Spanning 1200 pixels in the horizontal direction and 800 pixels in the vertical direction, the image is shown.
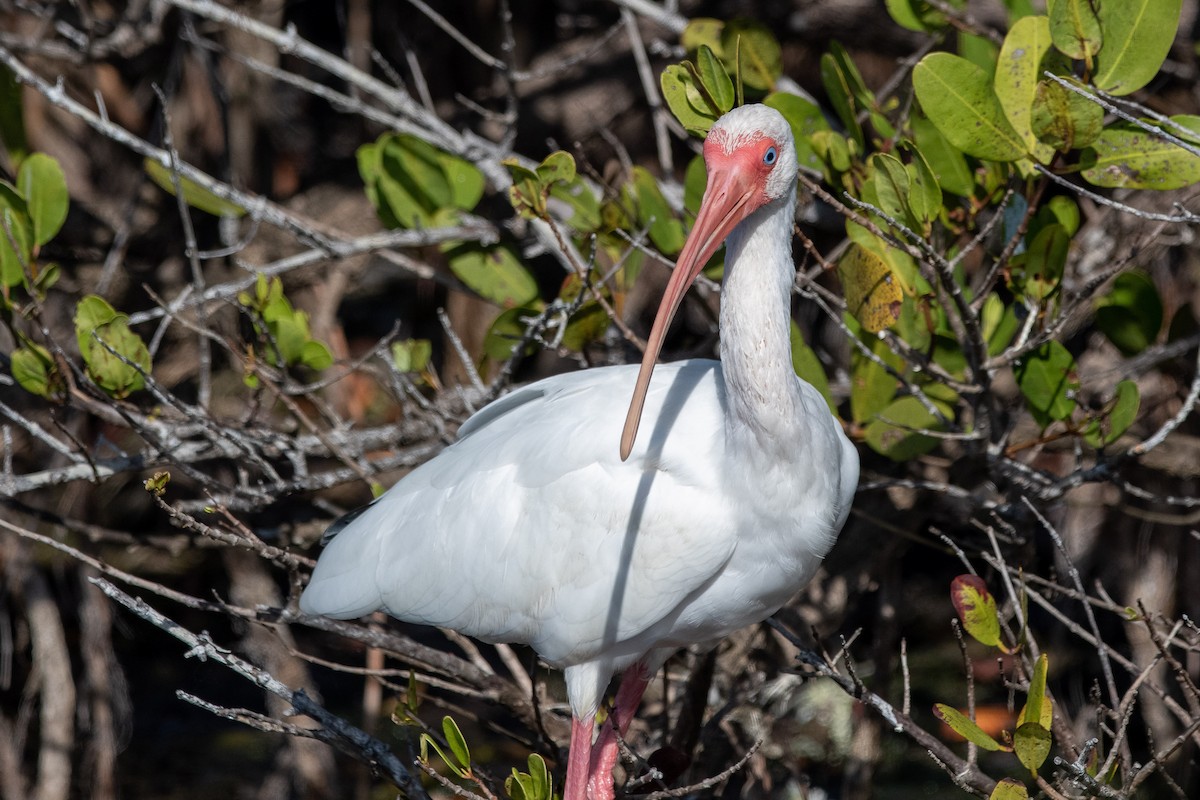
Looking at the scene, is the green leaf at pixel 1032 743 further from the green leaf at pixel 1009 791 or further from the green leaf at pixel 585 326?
the green leaf at pixel 585 326

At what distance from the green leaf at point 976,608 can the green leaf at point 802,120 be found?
1067 mm

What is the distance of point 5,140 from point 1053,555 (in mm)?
4064

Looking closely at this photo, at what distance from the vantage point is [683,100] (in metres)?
2.62

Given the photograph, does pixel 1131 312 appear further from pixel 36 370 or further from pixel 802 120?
pixel 36 370

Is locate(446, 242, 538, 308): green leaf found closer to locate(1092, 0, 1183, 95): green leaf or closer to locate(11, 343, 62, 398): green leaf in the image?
locate(11, 343, 62, 398): green leaf

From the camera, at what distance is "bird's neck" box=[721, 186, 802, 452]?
2459 millimetres

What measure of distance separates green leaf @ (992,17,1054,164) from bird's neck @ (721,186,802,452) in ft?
1.50

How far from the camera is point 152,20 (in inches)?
151

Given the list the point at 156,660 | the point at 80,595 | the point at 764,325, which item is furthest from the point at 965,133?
the point at 156,660

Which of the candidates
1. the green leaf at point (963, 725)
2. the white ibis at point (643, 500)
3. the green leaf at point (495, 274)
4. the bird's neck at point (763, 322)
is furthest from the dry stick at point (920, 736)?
the green leaf at point (495, 274)

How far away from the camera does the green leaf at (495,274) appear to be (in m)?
3.41

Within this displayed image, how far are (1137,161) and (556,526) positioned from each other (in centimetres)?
138

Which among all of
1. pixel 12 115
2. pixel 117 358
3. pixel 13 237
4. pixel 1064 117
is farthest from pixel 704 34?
pixel 12 115

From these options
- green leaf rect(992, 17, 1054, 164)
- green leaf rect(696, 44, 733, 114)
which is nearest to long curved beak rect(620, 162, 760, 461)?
green leaf rect(696, 44, 733, 114)
